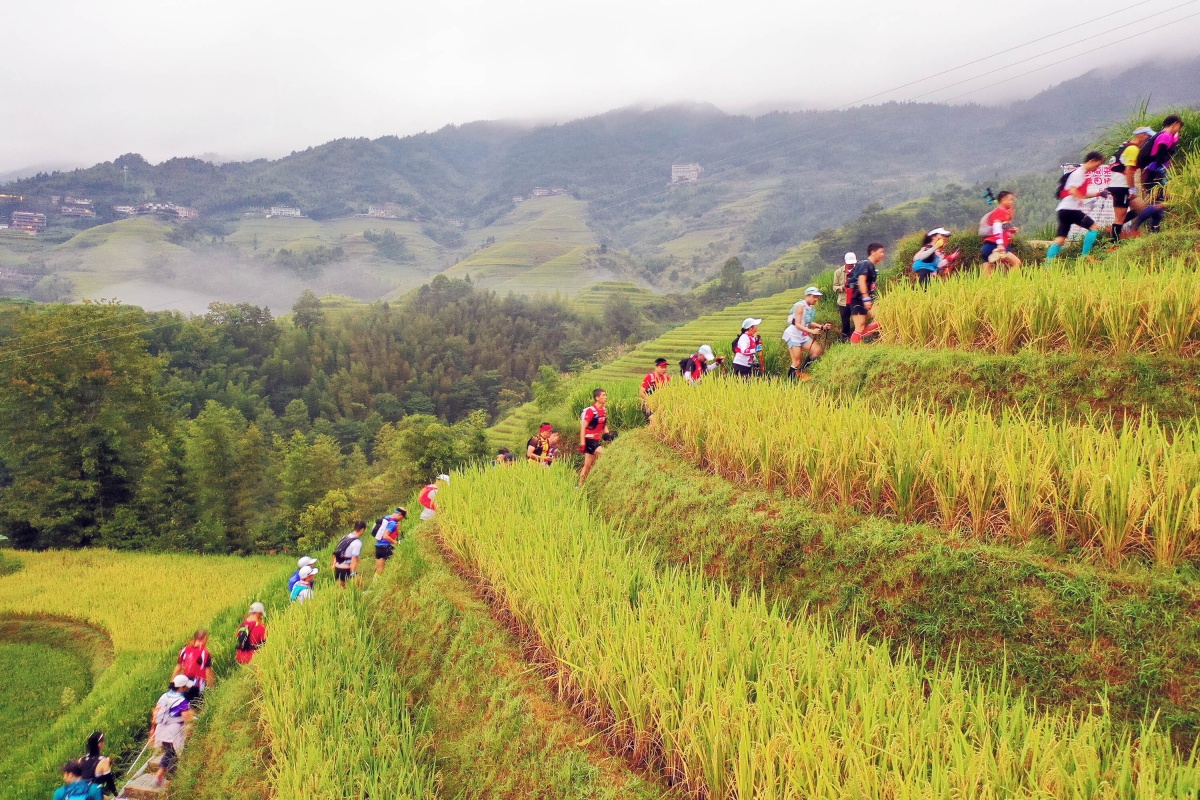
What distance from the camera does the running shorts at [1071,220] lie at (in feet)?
21.9

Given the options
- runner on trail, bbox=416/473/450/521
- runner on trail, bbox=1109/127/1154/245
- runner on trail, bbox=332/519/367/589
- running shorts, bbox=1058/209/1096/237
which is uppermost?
runner on trail, bbox=1109/127/1154/245

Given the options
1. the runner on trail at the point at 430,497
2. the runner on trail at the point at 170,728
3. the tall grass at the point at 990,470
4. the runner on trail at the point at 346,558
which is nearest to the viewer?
the tall grass at the point at 990,470

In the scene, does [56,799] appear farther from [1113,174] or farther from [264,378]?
[264,378]

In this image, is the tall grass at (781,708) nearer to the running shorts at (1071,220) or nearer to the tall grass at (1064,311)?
the tall grass at (1064,311)

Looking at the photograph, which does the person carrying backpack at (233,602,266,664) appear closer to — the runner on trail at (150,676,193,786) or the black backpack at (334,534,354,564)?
the runner on trail at (150,676,193,786)

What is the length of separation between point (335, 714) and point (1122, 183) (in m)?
9.21

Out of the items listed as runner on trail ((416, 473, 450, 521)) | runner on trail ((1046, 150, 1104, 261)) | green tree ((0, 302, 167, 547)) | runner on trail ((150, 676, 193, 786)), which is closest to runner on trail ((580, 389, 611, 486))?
runner on trail ((416, 473, 450, 521))

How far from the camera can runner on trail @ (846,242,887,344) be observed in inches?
287

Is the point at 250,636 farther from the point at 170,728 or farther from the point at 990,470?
the point at 990,470

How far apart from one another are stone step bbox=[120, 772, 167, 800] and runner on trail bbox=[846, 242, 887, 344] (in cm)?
874

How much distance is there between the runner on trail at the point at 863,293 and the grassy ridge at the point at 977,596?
12.4 feet

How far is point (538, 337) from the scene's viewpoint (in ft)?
286

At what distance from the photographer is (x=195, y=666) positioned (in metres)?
6.38

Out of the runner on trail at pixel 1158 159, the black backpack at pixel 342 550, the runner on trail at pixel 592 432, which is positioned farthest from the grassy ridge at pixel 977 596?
the runner on trail at pixel 1158 159
